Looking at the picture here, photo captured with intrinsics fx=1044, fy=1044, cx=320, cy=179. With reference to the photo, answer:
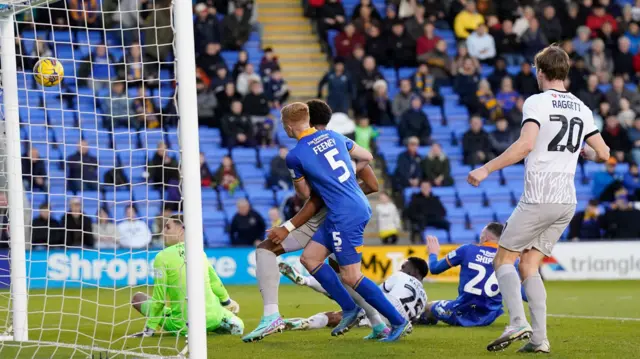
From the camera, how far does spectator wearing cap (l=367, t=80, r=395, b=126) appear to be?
2084cm

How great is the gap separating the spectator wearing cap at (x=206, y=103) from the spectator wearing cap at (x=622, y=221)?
761cm

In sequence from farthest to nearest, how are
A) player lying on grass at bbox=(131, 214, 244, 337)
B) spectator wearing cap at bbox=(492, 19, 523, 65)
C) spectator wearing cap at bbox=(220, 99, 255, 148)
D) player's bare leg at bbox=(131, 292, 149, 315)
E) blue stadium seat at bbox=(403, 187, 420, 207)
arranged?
spectator wearing cap at bbox=(492, 19, 523, 65), spectator wearing cap at bbox=(220, 99, 255, 148), blue stadium seat at bbox=(403, 187, 420, 207), player's bare leg at bbox=(131, 292, 149, 315), player lying on grass at bbox=(131, 214, 244, 337)

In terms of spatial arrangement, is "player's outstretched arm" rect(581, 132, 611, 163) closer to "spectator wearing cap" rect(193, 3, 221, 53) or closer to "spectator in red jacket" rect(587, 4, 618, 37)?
"spectator wearing cap" rect(193, 3, 221, 53)

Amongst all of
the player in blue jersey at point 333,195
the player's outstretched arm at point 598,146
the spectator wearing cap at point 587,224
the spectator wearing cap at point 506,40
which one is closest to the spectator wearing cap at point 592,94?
the spectator wearing cap at point 506,40

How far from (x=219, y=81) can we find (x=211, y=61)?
55 centimetres

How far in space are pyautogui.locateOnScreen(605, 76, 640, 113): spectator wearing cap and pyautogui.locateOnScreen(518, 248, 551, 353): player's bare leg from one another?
49.2 feet

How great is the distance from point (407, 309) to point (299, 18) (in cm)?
1475

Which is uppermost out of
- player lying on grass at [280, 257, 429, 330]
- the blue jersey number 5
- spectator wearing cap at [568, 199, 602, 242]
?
the blue jersey number 5

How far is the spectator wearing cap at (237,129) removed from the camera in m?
19.7

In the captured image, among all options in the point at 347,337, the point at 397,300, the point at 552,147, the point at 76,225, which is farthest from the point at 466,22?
the point at 552,147

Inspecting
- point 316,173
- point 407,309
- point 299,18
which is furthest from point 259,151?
point 316,173

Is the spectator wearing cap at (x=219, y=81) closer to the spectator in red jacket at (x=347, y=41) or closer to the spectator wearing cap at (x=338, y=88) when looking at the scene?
the spectator wearing cap at (x=338, y=88)

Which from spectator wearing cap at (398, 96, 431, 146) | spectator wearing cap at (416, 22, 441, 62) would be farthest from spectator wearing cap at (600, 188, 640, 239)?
spectator wearing cap at (416, 22, 441, 62)

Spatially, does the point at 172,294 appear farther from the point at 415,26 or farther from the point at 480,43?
the point at 480,43
